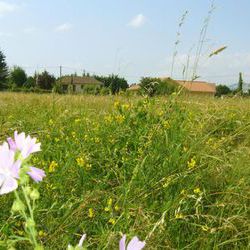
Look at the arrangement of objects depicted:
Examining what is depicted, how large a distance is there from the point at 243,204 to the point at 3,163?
2.01 metres

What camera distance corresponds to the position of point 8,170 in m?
0.52

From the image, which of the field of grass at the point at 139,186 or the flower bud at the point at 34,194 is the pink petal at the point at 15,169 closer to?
the flower bud at the point at 34,194

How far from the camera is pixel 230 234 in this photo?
2230mm

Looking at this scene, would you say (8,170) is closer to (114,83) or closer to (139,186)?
(139,186)

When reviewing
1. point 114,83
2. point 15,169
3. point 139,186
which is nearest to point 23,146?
point 15,169

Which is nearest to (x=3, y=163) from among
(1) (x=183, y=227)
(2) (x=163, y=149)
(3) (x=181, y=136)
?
(1) (x=183, y=227)

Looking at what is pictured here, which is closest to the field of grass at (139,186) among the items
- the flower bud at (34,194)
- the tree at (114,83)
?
the flower bud at (34,194)

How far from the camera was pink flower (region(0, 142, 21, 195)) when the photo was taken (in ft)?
1.69

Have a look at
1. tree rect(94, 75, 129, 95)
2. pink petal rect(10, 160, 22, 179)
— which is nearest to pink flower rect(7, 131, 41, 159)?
pink petal rect(10, 160, 22, 179)

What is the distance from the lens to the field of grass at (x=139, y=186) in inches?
78.4

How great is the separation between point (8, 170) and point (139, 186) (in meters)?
1.82

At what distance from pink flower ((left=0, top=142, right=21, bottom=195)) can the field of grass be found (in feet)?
3.33

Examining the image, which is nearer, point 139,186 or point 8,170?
point 8,170

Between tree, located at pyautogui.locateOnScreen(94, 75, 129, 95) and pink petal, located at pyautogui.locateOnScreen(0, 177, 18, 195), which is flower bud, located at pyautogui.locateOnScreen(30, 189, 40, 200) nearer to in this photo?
pink petal, located at pyautogui.locateOnScreen(0, 177, 18, 195)
